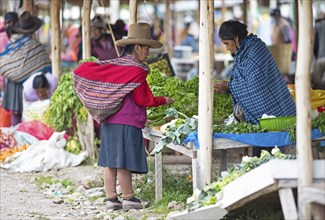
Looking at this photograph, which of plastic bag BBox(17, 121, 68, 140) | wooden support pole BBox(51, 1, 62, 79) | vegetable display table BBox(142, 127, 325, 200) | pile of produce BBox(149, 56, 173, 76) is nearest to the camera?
vegetable display table BBox(142, 127, 325, 200)

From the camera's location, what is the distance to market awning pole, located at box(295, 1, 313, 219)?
651 cm

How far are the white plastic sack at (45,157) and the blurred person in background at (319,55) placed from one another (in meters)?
6.32

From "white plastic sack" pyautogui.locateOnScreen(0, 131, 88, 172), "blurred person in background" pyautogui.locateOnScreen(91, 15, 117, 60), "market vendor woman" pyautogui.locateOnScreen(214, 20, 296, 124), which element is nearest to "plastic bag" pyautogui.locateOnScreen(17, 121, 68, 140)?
"white plastic sack" pyautogui.locateOnScreen(0, 131, 88, 172)

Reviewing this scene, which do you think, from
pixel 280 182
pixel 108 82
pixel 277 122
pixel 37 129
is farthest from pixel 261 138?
pixel 37 129

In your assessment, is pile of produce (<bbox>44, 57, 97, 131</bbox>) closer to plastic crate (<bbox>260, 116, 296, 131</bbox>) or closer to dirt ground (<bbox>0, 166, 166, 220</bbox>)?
dirt ground (<bbox>0, 166, 166, 220</bbox>)

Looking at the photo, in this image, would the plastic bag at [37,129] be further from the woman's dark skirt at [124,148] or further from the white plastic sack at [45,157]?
the woman's dark skirt at [124,148]

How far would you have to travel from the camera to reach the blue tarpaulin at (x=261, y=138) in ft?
26.9

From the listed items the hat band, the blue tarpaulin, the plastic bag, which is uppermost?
the hat band

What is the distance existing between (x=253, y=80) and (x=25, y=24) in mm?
6171

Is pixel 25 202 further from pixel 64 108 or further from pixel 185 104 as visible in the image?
pixel 64 108

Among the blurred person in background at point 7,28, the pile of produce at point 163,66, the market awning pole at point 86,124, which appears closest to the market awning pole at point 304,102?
the market awning pole at point 86,124

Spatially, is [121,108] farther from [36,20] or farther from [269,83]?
[36,20]

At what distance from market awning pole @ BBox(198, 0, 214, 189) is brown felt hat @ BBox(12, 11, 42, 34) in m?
6.42

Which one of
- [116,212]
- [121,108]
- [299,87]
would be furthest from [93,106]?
[299,87]
